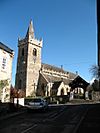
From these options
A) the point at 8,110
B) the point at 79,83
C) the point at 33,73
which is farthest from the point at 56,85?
the point at 8,110

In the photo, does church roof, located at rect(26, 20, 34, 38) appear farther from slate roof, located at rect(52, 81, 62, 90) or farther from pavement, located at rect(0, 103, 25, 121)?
pavement, located at rect(0, 103, 25, 121)

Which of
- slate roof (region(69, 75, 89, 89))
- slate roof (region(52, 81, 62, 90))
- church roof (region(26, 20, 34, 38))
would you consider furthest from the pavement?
church roof (region(26, 20, 34, 38))

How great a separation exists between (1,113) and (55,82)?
59823 millimetres

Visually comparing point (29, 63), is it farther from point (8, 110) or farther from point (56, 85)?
point (8, 110)

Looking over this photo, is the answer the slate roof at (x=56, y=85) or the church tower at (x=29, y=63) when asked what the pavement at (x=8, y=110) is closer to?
the church tower at (x=29, y=63)

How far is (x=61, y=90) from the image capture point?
268 ft

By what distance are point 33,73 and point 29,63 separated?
133 inches

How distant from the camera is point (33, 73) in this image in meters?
77.6

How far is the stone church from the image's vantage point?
75.5m

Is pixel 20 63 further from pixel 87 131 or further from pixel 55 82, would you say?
pixel 87 131

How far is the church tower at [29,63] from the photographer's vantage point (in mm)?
74875

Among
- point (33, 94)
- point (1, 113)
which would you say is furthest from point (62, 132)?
point (33, 94)

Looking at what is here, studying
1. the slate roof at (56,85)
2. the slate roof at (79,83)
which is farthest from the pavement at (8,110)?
the slate roof at (56,85)

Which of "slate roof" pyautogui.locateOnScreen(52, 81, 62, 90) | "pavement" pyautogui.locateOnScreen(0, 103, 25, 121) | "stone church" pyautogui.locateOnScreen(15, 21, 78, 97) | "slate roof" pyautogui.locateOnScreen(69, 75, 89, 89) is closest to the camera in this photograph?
"pavement" pyautogui.locateOnScreen(0, 103, 25, 121)
